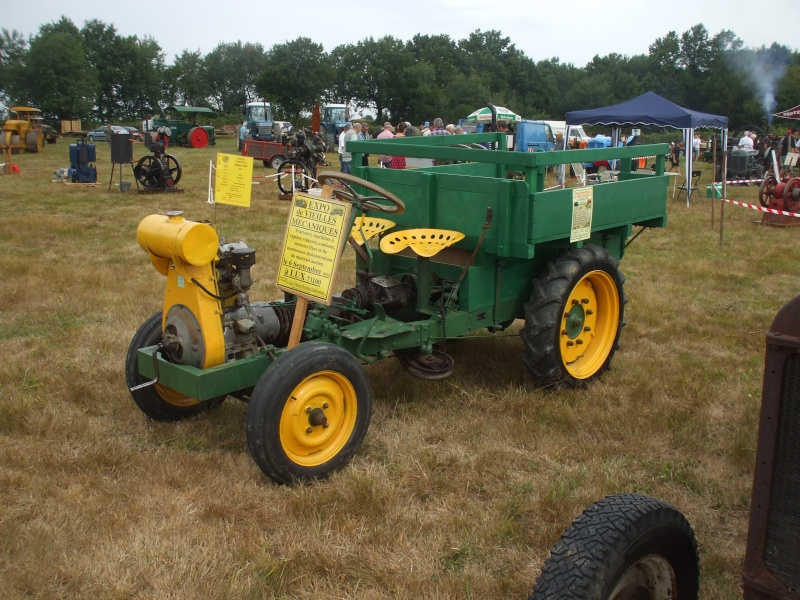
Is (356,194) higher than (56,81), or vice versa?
(56,81)

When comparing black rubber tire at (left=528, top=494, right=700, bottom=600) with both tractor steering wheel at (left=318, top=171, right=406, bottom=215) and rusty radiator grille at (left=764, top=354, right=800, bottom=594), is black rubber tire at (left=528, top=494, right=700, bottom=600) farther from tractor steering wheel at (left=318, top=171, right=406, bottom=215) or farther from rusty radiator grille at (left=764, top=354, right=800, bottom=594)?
tractor steering wheel at (left=318, top=171, right=406, bottom=215)

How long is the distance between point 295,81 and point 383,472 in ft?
196

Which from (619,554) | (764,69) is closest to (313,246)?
(619,554)

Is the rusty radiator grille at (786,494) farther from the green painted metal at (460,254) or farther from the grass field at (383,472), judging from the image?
the green painted metal at (460,254)

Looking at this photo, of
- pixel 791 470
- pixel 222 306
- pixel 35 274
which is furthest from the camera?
pixel 35 274

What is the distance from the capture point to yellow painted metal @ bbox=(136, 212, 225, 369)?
3543 mm

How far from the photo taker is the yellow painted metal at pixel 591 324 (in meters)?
4.74

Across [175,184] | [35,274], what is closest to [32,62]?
[175,184]

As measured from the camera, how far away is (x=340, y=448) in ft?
12.1

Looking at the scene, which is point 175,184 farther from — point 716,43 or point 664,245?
point 716,43

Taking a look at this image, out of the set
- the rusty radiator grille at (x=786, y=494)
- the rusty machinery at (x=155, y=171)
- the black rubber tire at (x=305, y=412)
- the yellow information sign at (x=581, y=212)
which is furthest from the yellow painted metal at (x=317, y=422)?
the rusty machinery at (x=155, y=171)

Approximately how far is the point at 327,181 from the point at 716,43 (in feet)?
225

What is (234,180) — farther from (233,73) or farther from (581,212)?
(233,73)

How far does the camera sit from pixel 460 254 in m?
4.61
